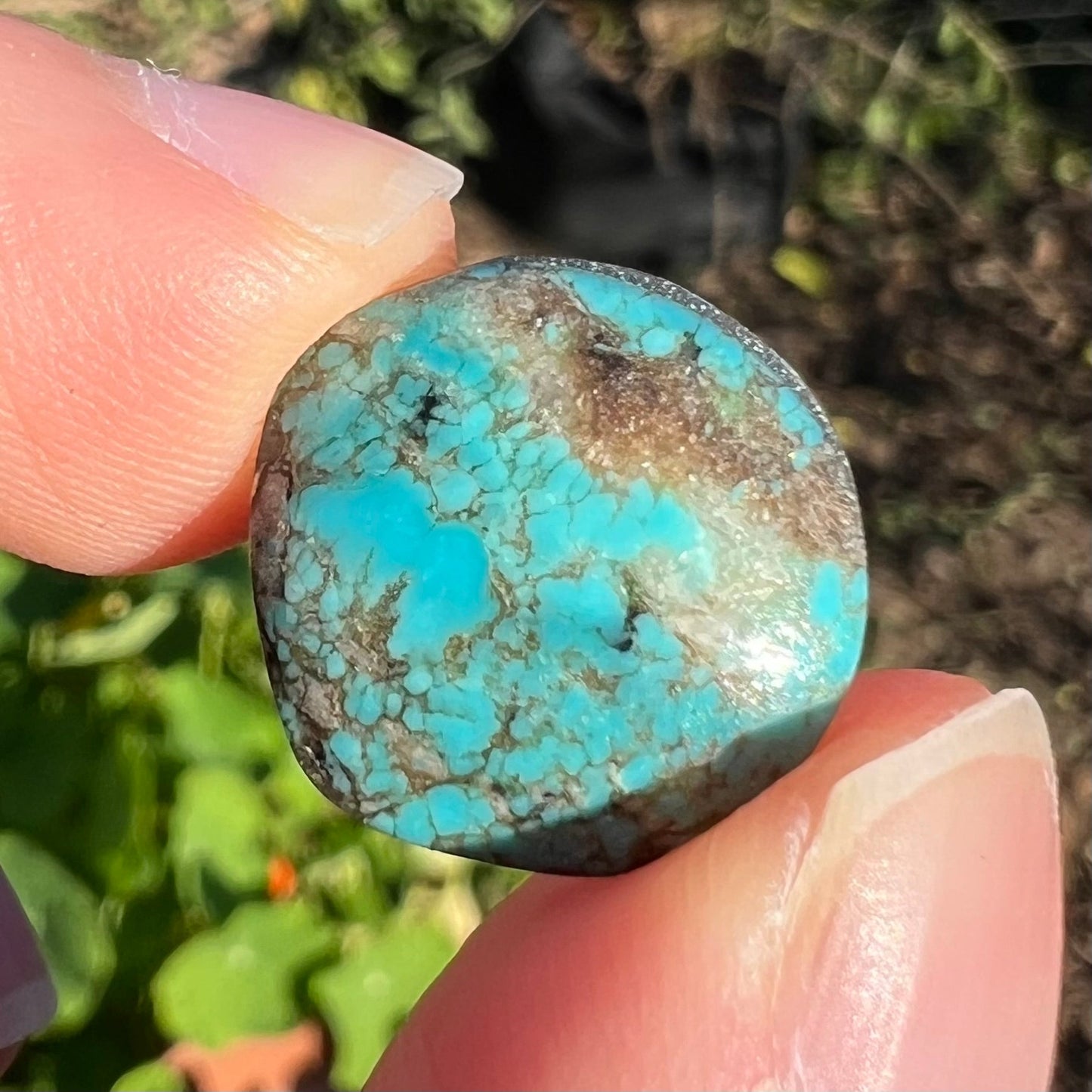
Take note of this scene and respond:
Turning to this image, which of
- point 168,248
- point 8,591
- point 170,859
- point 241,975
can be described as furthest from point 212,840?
point 168,248

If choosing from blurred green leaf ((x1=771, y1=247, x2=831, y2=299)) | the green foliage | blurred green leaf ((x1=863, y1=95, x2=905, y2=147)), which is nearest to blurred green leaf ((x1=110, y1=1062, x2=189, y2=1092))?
the green foliage

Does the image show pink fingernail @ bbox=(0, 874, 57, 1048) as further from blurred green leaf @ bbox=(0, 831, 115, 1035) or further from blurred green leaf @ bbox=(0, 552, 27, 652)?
blurred green leaf @ bbox=(0, 552, 27, 652)

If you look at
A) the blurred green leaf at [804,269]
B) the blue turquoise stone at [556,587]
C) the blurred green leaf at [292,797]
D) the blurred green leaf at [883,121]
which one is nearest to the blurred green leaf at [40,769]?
the blurred green leaf at [292,797]

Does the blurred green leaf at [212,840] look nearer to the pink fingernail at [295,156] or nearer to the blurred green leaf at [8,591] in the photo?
the blurred green leaf at [8,591]

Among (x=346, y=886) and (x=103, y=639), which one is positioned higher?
(x=103, y=639)

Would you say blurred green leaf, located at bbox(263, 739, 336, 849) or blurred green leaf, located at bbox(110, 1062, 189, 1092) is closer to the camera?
blurred green leaf, located at bbox(110, 1062, 189, 1092)

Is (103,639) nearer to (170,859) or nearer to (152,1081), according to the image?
(170,859)
